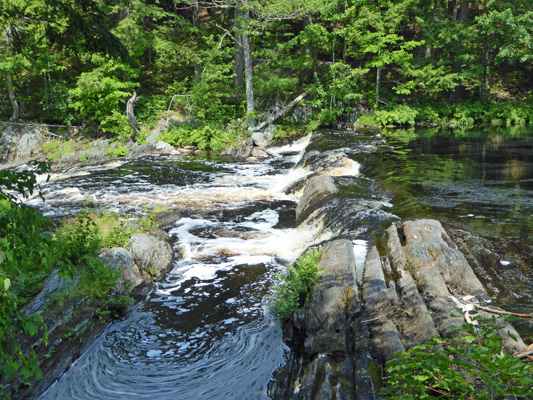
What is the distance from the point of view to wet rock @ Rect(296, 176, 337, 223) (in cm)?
981

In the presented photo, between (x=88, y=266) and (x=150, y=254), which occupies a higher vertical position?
(x=88, y=266)

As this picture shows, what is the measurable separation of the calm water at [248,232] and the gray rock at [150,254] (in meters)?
0.26

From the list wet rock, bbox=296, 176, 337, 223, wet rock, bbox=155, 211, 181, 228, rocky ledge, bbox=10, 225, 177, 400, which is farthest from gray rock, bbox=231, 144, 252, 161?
rocky ledge, bbox=10, 225, 177, 400

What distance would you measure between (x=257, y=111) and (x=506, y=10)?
49.9 feet

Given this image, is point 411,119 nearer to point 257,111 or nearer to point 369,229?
point 257,111

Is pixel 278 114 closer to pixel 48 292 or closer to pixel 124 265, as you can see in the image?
pixel 124 265

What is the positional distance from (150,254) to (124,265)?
2.63 ft

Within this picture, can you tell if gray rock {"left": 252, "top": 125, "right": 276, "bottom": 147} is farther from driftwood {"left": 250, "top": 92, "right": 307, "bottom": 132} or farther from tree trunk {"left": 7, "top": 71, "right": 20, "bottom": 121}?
tree trunk {"left": 7, "top": 71, "right": 20, "bottom": 121}

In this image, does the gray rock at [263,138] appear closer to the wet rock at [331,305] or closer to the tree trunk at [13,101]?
the tree trunk at [13,101]

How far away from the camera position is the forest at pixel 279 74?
2144 cm

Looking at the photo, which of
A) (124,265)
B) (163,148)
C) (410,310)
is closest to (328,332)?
(410,310)

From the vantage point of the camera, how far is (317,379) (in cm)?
400

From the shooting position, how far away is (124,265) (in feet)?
22.4

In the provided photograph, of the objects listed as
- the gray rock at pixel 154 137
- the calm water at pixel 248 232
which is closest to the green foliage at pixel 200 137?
the gray rock at pixel 154 137
